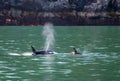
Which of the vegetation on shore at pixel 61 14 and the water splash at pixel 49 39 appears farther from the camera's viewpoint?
the vegetation on shore at pixel 61 14

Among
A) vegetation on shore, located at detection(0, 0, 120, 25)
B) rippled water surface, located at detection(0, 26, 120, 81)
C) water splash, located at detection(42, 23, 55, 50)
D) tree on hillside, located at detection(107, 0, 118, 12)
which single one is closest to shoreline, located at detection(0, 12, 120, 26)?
vegetation on shore, located at detection(0, 0, 120, 25)

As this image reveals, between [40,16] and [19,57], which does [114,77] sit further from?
[40,16]

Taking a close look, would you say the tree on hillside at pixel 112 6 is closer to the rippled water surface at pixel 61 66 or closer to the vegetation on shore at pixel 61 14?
the vegetation on shore at pixel 61 14

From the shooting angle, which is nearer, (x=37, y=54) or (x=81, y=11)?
(x=37, y=54)

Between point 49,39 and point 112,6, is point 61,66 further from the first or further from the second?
point 112,6

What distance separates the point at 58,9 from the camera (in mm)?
183375

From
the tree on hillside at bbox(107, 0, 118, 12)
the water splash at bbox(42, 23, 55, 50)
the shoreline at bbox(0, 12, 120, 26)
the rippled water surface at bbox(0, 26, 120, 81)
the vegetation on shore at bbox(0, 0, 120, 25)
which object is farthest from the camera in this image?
the tree on hillside at bbox(107, 0, 118, 12)

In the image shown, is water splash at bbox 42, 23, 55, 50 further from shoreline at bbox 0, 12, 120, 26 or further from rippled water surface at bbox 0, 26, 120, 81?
rippled water surface at bbox 0, 26, 120, 81

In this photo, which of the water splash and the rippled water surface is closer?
the rippled water surface

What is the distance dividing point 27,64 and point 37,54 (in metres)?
10.9

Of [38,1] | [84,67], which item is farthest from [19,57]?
[38,1]

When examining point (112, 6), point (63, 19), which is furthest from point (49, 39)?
point (112, 6)

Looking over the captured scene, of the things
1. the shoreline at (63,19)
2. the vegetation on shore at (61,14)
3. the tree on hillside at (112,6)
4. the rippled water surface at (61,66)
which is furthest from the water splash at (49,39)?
the tree on hillside at (112,6)

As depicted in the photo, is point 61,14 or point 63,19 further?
point 61,14
